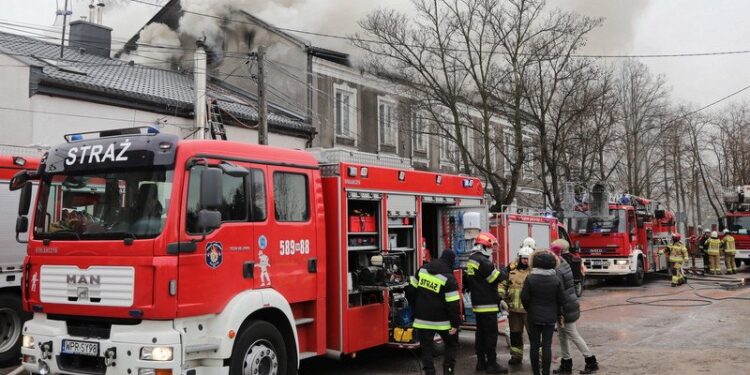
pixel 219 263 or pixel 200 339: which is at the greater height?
pixel 219 263

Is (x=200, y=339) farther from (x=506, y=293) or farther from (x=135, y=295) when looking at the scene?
(x=506, y=293)

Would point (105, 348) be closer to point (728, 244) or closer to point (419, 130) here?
point (419, 130)

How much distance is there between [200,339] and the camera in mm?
5578

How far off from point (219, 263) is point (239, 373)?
1.02 m

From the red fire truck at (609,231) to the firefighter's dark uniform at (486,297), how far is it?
1134cm

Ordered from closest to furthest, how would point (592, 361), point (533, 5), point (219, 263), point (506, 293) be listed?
point (219, 263) < point (592, 361) < point (506, 293) < point (533, 5)

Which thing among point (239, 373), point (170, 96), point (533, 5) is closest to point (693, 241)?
point (533, 5)

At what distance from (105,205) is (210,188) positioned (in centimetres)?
108

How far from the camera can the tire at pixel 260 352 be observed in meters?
5.81

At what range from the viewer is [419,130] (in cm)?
2359

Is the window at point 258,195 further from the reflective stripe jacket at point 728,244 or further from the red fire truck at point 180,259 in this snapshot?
the reflective stripe jacket at point 728,244

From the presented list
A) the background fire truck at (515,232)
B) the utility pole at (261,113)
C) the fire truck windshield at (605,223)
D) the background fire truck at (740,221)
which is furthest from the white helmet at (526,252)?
the background fire truck at (740,221)

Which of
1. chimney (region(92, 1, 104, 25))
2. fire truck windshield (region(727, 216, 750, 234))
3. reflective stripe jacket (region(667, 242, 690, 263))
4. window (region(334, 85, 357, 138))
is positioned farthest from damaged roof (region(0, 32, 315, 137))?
fire truck windshield (region(727, 216, 750, 234))

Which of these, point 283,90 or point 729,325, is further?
point 283,90
